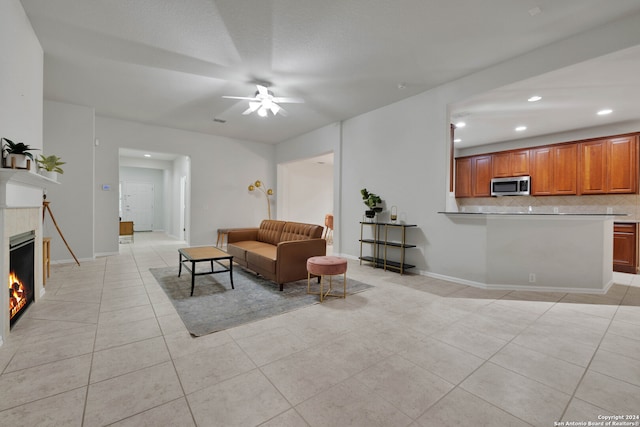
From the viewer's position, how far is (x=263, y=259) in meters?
3.87

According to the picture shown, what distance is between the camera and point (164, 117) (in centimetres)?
608

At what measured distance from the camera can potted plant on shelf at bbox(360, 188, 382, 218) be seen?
5215mm

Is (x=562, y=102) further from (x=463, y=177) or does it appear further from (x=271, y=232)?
(x=271, y=232)

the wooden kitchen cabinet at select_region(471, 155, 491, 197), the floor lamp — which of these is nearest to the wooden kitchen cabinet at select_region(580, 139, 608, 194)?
the wooden kitchen cabinet at select_region(471, 155, 491, 197)

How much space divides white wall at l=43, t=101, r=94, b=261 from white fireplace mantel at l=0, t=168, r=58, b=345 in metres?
2.51

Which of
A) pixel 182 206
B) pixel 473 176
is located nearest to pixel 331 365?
pixel 473 176

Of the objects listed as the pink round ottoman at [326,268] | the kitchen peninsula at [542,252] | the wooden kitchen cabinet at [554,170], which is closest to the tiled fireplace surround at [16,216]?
the pink round ottoman at [326,268]

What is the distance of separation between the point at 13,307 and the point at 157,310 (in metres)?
1.16

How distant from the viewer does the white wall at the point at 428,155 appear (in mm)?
3118

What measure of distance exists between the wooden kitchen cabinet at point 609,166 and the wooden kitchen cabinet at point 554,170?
149 millimetres

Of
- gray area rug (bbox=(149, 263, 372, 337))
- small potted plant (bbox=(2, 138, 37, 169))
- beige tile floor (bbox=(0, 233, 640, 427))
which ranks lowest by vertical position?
beige tile floor (bbox=(0, 233, 640, 427))

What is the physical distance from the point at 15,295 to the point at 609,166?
8891mm

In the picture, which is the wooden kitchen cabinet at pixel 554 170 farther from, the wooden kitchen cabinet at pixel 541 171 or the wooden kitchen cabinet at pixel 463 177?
the wooden kitchen cabinet at pixel 463 177

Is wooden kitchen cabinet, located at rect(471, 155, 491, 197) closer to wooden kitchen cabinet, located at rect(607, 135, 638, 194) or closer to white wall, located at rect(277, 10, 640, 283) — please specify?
wooden kitchen cabinet, located at rect(607, 135, 638, 194)
